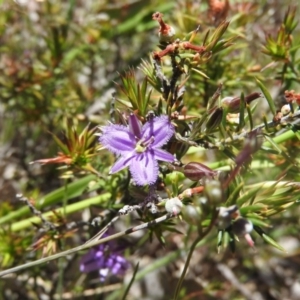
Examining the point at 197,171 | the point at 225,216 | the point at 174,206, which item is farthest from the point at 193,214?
the point at 197,171

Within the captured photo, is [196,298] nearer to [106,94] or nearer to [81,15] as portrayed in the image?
[106,94]

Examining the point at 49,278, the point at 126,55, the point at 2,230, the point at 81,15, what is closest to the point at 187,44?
the point at 2,230

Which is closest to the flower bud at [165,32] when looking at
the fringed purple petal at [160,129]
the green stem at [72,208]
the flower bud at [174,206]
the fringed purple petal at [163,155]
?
the fringed purple petal at [160,129]

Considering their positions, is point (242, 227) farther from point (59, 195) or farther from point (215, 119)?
point (59, 195)

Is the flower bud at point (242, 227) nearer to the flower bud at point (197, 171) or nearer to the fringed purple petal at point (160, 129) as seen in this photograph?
the flower bud at point (197, 171)

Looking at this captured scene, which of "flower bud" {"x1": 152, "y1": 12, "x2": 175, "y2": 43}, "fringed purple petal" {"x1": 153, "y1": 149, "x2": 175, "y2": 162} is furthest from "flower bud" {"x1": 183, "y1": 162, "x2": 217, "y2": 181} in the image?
"flower bud" {"x1": 152, "y1": 12, "x2": 175, "y2": 43}

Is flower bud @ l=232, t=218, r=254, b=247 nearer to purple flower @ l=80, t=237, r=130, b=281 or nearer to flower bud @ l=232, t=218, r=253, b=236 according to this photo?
flower bud @ l=232, t=218, r=253, b=236
